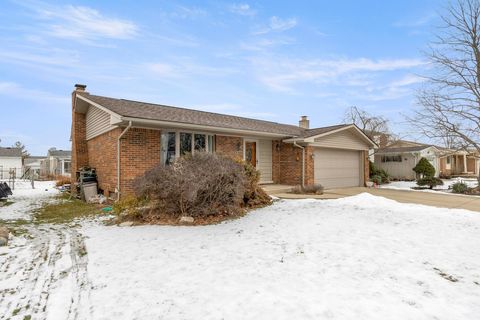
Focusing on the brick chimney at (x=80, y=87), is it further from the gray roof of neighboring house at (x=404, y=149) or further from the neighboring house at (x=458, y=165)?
the neighboring house at (x=458, y=165)

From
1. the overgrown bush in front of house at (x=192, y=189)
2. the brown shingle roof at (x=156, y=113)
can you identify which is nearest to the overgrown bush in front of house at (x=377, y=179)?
the brown shingle roof at (x=156, y=113)

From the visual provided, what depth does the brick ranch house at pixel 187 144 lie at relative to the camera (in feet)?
29.9

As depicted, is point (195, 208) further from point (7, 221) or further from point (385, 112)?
point (385, 112)

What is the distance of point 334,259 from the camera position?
4.14 meters

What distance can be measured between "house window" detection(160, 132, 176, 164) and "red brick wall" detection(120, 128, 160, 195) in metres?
0.18

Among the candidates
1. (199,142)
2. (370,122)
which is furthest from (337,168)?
(370,122)

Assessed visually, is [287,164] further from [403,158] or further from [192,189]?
[403,158]

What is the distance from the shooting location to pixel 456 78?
45.1 feet

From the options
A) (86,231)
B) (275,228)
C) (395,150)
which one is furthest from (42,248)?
(395,150)

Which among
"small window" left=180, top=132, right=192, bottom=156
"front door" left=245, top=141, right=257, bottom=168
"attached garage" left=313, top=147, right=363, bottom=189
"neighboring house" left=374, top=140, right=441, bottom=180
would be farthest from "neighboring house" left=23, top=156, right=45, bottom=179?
"neighboring house" left=374, top=140, right=441, bottom=180

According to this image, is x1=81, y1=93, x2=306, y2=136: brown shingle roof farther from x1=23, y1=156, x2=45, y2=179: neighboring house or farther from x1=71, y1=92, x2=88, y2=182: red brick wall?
x1=23, y1=156, x2=45, y2=179: neighboring house

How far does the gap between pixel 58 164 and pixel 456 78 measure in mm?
38296

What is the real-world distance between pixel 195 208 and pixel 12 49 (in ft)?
41.8

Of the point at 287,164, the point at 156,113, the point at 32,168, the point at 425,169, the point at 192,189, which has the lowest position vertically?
the point at 192,189
